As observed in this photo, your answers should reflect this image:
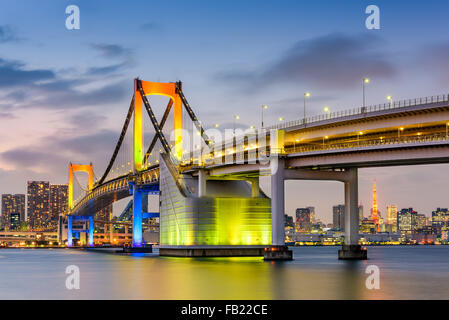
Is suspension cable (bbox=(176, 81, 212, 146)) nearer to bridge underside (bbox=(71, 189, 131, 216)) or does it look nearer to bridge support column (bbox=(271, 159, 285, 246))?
bridge underside (bbox=(71, 189, 131, 216))

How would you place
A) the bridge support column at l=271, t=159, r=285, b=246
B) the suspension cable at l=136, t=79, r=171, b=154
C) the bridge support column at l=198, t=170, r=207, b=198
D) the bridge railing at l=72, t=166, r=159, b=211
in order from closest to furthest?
the bridge support column at l=271, t=159, r=285, b=246 < the bridge support column at l=198, t=170, r=207, b=198 < the suspension cable at l=136, t=79, r=171, b=154 < the bridge railing at l=72, t=166, r=159, b=211

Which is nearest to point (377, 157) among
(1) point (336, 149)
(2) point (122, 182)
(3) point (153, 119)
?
(1) point (336, 149)

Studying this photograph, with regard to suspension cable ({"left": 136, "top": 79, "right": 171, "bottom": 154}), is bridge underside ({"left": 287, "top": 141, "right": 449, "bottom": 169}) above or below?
below

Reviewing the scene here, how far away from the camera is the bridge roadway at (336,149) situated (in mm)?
57438

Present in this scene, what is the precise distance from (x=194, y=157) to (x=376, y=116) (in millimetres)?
34468

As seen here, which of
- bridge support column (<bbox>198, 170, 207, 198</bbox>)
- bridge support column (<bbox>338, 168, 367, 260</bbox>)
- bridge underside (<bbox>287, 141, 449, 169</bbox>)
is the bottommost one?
bridge support column (<bbox>338, 168, 367, 260</bbox>)

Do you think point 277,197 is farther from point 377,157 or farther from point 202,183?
point 202,183

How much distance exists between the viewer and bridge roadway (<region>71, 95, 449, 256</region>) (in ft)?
188

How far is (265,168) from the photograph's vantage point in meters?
71.9

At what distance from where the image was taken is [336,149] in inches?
2475

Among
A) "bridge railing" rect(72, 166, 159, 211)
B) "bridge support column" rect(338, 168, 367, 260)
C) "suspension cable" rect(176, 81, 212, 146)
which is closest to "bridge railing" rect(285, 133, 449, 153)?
"bridge support column" rect(338, 168, 367, 260)

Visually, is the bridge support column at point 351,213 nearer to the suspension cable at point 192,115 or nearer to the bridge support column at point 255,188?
the bridge support column at point 255,188
